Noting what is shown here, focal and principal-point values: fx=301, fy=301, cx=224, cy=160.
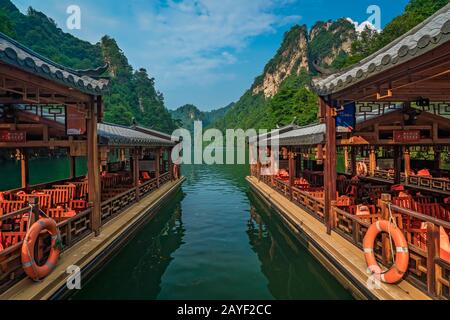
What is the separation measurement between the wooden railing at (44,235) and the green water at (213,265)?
1138 mm

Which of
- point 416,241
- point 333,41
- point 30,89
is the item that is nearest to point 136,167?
point 30,89

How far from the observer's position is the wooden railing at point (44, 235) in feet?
17.0

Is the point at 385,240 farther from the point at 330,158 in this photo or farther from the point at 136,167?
the point at 136,167

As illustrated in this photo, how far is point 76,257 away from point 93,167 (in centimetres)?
268

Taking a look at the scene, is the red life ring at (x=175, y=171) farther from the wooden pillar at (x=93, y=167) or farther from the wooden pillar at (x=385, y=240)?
the wooden pillar at (x=385, y=240)

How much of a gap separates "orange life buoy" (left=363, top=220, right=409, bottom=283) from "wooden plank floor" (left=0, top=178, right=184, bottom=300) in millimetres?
5857

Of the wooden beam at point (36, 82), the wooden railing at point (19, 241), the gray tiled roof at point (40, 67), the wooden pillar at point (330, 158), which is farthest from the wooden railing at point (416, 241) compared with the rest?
the wooden beam at point (36, 82)

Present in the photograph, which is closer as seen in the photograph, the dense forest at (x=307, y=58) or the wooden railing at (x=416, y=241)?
the wooden railing at (x=416, y=241)

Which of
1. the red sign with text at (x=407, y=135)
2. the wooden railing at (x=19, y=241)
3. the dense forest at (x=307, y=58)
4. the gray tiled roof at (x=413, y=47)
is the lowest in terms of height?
the wooden railing at (x=19, y=241)

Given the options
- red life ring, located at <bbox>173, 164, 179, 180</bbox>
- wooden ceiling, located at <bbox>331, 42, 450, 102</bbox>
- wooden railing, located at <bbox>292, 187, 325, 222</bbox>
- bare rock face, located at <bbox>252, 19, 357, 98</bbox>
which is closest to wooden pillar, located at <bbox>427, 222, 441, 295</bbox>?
wooden ceiling, located at <bbox>331, 42, 450, 102</bbox>

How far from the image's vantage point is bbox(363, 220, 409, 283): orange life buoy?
5.07 m

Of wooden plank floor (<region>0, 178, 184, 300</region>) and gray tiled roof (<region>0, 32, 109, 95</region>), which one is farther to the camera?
wooden plank floor (<region>0, 178, 184, 300</region>)

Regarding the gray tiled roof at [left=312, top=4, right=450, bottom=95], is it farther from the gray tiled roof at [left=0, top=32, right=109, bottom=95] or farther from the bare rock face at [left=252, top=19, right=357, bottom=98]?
the bare rock face at [left=252, top=19, right=357, bottom=98]

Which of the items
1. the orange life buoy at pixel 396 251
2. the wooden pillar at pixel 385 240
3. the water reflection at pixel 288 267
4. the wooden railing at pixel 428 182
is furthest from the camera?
the wooden railing at pixel 428 182
